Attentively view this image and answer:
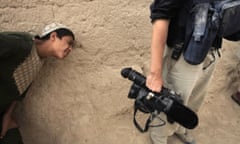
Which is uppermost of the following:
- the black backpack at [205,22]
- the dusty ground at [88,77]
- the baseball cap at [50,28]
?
the black backpack at [205,22]

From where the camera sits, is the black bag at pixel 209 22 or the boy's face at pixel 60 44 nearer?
the black bag at pixel 209 22

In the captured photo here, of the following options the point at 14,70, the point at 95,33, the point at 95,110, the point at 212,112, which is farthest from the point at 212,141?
the point at 14,70

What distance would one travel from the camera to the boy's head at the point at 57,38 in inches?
55.5

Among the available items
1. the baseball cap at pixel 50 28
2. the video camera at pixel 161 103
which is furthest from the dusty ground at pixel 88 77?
the video camera at pixel 161 103

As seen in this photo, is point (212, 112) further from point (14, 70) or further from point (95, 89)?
point (14, 70)

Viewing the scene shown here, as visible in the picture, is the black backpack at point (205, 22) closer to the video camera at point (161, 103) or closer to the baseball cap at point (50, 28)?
the video camera at point (161, 103)

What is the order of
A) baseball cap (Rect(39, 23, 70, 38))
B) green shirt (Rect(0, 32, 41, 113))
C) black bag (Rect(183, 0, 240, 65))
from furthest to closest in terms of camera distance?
baseball cap (Rect(39, 23, 70, 38)), green shirt (Rect(0, 32, 41, 113)), black bag (Rect(183, 0, 240, 65))

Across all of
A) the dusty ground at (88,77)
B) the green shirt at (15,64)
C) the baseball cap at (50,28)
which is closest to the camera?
the green shirt at (15,64)

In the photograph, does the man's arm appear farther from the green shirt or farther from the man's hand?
the green shirt

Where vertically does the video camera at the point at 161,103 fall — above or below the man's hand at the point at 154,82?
below

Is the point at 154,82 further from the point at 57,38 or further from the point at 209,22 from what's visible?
the point at 57,38

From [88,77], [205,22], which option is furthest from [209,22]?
[88,77]

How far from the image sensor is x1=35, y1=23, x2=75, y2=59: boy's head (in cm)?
141

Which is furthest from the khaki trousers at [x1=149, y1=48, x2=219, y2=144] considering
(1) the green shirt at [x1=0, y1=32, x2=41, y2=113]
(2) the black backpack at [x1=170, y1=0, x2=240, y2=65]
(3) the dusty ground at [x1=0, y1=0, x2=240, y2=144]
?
(1) the green shirt at [x1=0, y1=32, x2=41, y2=113]
